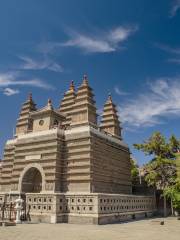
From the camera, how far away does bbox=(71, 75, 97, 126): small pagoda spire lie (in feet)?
108

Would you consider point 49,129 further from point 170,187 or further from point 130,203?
point 170,187

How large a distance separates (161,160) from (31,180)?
16964 millimetres

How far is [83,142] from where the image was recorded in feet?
97.8

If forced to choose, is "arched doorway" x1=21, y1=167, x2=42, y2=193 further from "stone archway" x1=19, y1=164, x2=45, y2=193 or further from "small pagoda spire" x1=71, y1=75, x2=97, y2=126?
"small pagoda spire" x1=71, y1=75, x2=97, y2=126

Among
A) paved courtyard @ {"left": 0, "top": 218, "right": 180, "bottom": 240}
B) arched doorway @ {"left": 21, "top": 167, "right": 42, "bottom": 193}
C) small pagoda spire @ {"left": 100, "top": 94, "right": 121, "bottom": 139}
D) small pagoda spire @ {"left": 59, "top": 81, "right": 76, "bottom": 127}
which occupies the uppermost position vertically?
small pagoda spire @ {"left": 59, "top": 81, "right": 76, "bottom": 127}

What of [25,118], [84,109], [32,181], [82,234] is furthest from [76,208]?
[25,118]

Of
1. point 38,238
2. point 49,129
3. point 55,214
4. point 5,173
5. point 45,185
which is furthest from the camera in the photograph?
point 5,173

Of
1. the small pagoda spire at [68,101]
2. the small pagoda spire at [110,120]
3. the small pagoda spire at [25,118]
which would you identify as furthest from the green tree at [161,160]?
the small pagoda spire at [25,118]

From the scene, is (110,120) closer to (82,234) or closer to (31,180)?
(31,180)

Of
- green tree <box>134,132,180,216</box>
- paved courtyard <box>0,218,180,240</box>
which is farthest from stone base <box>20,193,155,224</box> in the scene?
green tree <box>134,132,180,216</box>

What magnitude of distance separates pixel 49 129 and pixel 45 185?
681 cm

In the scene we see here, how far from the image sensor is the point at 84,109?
3325 cm

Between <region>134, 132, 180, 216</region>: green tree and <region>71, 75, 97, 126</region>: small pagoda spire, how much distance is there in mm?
8582

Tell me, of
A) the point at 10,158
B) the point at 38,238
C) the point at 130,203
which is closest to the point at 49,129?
the point at 10,158
